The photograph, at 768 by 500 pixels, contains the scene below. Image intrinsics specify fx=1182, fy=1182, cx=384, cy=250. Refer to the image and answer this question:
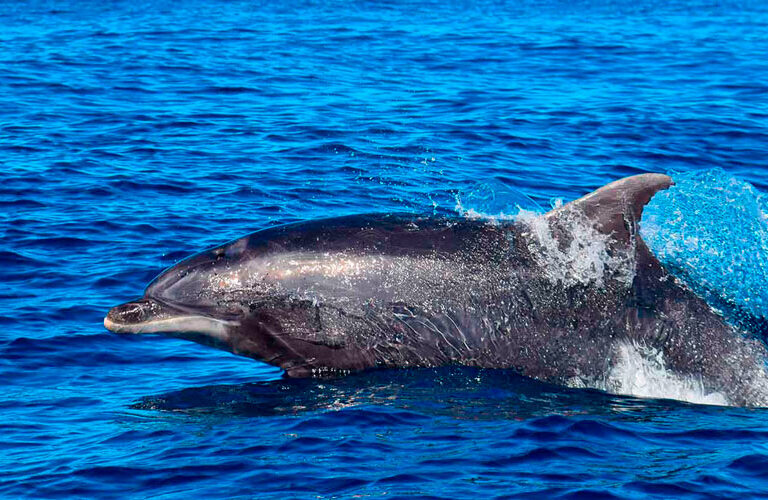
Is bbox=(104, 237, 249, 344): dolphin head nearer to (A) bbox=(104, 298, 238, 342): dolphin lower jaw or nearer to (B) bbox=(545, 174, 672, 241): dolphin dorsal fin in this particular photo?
(A) bbox=(104, 298, 238, 342): dolphin lower jaw

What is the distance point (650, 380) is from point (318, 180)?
38.1 ft

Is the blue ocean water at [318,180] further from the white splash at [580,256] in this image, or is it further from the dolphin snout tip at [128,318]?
the white splash at [580,256]

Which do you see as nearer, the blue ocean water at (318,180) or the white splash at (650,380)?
the blue ocean water at (318,180)

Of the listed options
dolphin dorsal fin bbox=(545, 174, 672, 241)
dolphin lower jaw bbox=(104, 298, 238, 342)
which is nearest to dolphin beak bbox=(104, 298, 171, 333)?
dolphin lower jaw bbox=(104, 298, 238, 342)

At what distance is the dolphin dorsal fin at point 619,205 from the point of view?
12.2 metres

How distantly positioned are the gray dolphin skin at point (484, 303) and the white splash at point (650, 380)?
19 mm

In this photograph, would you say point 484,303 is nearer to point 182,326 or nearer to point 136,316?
point 182,326

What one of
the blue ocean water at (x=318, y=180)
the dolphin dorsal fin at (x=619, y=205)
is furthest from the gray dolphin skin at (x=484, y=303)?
the blue ocean water at (x=318, y=180)

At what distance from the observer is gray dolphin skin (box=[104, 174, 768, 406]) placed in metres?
12.5

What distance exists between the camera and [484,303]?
1253cm

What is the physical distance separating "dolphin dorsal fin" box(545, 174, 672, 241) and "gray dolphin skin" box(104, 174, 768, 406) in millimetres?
12

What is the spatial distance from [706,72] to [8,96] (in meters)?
20.0

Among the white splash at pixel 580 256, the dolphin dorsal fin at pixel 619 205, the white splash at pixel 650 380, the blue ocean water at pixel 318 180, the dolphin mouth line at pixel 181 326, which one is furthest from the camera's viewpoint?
the dolphin mouth line at pixel 181 326

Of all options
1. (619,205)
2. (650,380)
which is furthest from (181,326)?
(650,380)
